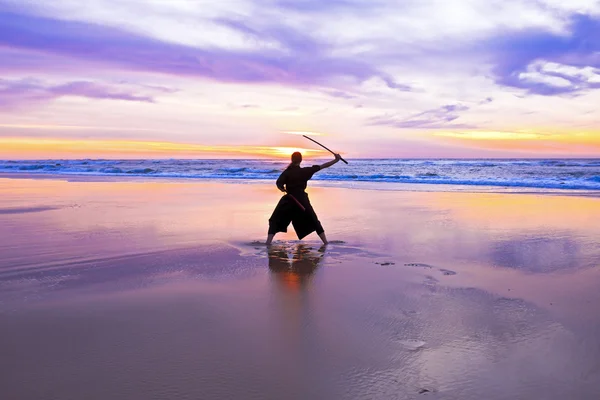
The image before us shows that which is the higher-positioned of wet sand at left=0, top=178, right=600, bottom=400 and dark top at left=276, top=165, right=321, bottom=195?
dark top at left=276, top=165, right=321, bottom=195

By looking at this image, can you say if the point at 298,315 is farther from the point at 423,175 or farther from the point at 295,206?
the point at 423,175

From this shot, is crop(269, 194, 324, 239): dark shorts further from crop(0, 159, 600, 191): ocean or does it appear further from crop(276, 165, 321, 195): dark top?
crop(0, 159, 600, 191): ocean

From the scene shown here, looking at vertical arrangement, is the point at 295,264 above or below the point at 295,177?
below

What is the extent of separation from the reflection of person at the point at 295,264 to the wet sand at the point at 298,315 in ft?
0.14

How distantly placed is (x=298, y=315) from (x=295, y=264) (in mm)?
2175

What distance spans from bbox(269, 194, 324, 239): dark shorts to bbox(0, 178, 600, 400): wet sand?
0.35 metres

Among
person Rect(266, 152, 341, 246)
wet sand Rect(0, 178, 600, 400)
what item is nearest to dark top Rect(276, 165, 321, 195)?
person Rect(266, 152, 341, 246)

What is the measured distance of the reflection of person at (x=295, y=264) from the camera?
5.81 meters

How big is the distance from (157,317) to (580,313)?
141 inches

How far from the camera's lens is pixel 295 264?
661 cm

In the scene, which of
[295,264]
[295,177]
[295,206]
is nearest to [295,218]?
[295,206]

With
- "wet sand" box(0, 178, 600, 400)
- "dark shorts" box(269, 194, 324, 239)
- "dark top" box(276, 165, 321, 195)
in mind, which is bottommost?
"wet sand" box(0, 178, 600, 400)

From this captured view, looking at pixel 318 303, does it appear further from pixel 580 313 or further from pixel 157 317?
pixel 580 313

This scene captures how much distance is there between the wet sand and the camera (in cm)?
312
